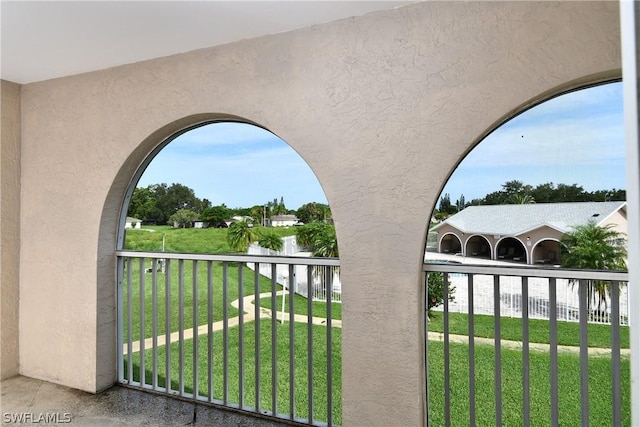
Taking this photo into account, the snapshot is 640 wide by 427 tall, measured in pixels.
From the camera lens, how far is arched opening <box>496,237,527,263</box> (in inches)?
83.3

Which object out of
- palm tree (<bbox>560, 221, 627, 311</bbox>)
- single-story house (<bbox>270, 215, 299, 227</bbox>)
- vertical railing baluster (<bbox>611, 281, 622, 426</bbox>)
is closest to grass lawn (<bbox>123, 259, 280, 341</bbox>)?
single-story house (<bbox>270, 215, 299, 227</bbox>)

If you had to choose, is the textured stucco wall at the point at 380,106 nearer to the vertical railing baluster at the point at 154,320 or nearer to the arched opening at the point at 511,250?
the arched opening at the point at 511,250

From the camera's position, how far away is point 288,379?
2.73m

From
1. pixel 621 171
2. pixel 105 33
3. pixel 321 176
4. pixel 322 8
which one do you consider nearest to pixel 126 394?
pixel 321 176

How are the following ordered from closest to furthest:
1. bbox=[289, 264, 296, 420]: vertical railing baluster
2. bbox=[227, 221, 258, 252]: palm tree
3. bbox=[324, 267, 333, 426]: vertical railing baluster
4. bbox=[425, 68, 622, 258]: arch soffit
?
bbox=[425, 68, 622, 258]: arch soffit
bbox=[324, 267, 333, 426]: vertical railing baluster
bbox=[289, 264, 296, 420]: vertical railing baluster
bbox=[227, 221, 258, 252]: palm tree

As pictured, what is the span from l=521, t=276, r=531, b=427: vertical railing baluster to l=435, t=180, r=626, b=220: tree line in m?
0.41

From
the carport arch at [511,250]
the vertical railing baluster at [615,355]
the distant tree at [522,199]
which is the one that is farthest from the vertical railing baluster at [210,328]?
the vertical railing baluster at [615,355]

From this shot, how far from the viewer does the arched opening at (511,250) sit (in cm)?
212

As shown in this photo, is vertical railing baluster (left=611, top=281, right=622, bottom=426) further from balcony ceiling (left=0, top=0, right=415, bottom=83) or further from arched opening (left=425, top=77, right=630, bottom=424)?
balcony ceiling (left=0, top=0, right=415, bottom=83)

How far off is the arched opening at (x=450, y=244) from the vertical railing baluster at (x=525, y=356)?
0.36 metres

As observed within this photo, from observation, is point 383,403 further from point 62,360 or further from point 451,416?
point 62,360

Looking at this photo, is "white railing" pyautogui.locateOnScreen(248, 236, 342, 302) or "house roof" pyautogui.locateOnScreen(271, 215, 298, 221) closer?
"white railing" pyautogui.locateOnScreen(248, 236, 342, 302)

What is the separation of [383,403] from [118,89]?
2706 mm

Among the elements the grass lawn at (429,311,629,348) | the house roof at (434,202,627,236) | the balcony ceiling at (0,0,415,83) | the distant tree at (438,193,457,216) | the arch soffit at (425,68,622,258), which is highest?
the balcony ceiling at (0,0,415,83)
